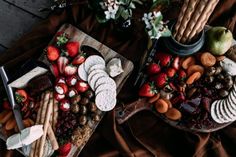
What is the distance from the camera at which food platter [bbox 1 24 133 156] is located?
1.72 meters

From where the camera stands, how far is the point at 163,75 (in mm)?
1734

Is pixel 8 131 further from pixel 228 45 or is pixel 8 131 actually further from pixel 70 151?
pixel 228 45

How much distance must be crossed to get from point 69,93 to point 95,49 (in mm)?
234

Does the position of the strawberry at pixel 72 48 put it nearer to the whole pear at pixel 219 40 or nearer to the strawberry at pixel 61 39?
the strawberry at pixel 61 39

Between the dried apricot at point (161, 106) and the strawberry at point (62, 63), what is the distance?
0.44 m

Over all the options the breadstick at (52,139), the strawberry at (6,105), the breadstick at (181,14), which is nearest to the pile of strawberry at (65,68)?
the breadstick at (52,139)

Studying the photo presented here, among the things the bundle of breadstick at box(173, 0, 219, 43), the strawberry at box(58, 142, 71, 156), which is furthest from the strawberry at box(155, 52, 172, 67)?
the strawberry at box(58, 142, 71, 156)

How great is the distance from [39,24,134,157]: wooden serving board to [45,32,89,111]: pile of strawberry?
0.04m

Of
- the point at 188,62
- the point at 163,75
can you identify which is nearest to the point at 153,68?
the point at 163,75

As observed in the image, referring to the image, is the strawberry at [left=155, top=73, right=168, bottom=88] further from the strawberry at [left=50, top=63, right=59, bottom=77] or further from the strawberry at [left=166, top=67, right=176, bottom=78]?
the strawberry at [left=50, top=63, right=59, bottom=77]

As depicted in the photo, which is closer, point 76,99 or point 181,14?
point 181,14

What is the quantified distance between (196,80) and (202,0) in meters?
0.38

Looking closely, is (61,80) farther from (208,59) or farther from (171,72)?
(208,59)

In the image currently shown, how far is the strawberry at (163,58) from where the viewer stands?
174 cm
